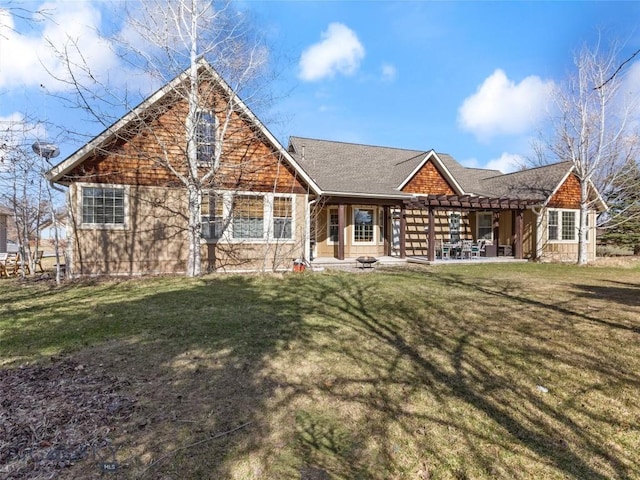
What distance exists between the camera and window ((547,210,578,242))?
19141 mm

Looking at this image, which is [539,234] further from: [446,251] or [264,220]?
[264,220]

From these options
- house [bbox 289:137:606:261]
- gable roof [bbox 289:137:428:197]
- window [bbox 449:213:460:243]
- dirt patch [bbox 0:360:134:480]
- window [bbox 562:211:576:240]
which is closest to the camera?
dirt patch [bbox 0:360:134:480]

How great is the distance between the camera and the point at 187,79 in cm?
1171

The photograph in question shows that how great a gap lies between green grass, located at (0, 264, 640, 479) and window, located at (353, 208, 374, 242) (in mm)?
9391

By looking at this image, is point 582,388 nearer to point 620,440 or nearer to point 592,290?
point 620,440

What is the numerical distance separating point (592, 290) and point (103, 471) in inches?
429

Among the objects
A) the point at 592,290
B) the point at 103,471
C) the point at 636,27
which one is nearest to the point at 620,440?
the point at 103,471

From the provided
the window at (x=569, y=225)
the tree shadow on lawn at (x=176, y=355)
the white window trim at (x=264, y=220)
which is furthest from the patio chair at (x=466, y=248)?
the tree shadow on lawn at (x=176, y=355)

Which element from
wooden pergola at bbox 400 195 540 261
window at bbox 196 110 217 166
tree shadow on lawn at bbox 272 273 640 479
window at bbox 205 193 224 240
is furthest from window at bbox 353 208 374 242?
tree shadow on lawn at bbox 272 273 640 479

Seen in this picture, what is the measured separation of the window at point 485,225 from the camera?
66.3ft

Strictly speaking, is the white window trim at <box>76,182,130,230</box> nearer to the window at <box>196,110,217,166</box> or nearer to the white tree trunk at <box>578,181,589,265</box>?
the window at <box>196,110,217,166</box>

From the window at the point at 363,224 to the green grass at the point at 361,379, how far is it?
30.8 ft

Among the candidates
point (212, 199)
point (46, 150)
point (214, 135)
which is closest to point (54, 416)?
point (212, 199)

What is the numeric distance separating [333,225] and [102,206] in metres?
9.62
